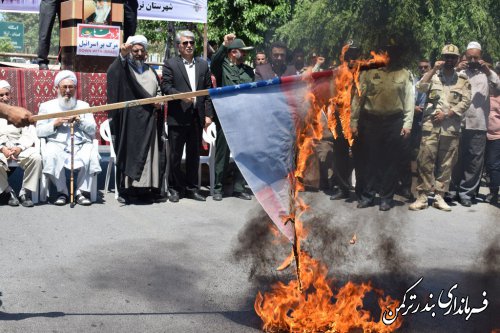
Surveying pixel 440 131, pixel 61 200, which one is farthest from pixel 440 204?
pixel 61 200

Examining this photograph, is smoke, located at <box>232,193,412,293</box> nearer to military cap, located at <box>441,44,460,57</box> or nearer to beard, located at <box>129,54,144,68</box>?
military cap, located at <box>441,44,460,57</box>

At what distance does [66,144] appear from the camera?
30.7 feet

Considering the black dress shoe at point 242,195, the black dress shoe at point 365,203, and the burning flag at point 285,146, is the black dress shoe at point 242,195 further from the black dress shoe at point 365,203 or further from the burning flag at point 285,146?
the burning flag at point 285,146

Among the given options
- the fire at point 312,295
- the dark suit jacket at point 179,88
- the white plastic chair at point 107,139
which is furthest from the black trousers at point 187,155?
the fire at point 312,295

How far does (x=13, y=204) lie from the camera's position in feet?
29.4

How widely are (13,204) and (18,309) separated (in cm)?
399

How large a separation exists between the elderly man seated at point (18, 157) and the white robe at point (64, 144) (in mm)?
142

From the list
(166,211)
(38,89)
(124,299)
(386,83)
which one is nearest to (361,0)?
(386,83)

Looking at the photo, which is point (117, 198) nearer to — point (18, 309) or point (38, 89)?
point (38, 89)

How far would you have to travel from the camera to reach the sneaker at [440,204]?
9680 millimetres

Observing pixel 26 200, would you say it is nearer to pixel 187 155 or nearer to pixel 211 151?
pixel 187 155

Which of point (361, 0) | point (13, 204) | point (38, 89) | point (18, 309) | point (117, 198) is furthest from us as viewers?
point (38, 89)

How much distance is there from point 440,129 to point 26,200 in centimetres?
510

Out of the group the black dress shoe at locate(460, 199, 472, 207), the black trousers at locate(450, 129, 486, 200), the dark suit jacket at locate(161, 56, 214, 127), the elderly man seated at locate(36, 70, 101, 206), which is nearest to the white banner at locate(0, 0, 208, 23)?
the dark suit jacket at locate(161, 56, 214, 127)
